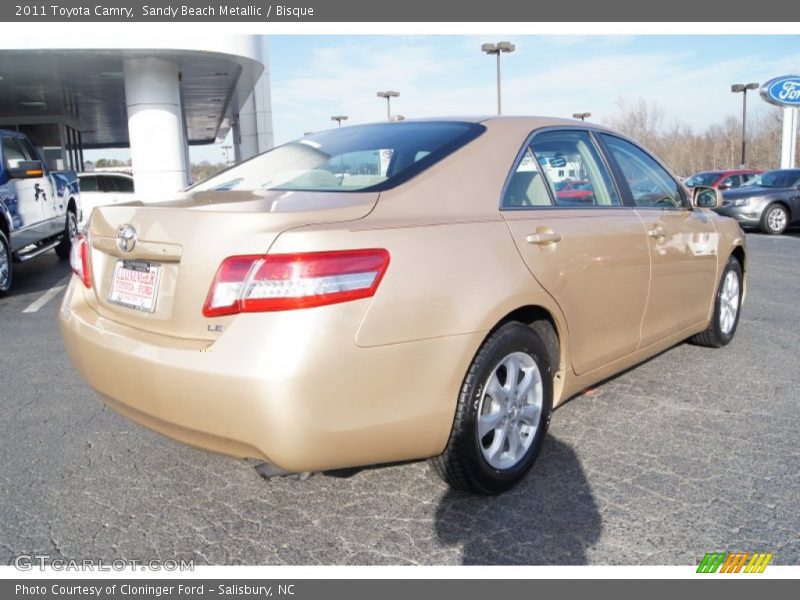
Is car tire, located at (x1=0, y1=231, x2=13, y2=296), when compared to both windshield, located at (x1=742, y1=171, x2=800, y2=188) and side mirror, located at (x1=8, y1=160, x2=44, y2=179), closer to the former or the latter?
side mirror, located at (x1=8, y1=160, x2=44, y2=179)

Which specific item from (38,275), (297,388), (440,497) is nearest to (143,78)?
(38,275)

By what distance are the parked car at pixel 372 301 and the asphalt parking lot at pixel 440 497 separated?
282 mm

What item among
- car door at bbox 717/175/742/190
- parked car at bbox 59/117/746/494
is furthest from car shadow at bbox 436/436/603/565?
car door at bbox 717/175/742/190

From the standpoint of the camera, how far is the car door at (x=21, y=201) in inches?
326

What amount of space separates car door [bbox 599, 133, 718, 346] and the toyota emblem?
8.17 ft

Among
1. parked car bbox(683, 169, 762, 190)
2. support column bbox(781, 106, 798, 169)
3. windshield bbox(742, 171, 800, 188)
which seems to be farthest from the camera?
support column bbox(781, 106, 798, 169)

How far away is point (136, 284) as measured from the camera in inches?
104

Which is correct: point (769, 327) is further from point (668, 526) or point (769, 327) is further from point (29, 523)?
point (29, 523)

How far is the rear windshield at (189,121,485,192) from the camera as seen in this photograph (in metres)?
2.87

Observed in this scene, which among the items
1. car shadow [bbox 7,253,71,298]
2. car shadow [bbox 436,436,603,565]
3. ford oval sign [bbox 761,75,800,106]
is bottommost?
car shadow [bbox 436,436,603,565]

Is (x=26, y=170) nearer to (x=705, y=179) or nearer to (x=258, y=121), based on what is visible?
(x=705, y=179)

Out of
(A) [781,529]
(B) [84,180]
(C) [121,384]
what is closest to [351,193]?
(C) [121,384]

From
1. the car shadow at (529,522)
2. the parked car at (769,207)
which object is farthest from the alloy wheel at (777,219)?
the car shadow at (529,522)

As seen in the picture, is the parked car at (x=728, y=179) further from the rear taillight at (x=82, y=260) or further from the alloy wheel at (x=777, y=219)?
the rear taillight at (x=82, y=260)
